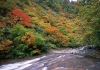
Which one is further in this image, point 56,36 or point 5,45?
point 56,36

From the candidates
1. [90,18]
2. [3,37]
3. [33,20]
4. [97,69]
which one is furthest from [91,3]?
[33,20]

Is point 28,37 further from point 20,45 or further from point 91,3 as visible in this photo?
point 91,3

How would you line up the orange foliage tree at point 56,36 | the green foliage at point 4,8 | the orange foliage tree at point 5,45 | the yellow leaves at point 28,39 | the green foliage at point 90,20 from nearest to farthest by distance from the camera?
the green foliage at point 90,20 < the orange foliage tree at point 5,45 < the yellow leaves at point 28,39 < the green foliage at point 4,8 < the orange foliage tree at point 56,36

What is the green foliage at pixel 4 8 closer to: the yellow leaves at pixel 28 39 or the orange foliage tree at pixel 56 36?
the yellow leaves at pixel 28 39

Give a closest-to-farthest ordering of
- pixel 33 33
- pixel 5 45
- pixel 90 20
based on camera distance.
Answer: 1. pixel 90 20
2. pixel 5 45
3. pixel 33 33

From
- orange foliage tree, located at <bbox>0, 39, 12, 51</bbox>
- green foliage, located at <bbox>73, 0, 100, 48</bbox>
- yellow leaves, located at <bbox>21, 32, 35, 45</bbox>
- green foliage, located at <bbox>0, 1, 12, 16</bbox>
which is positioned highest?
green foliage, located at <bbox>0, 1, 12, 16</bbox>

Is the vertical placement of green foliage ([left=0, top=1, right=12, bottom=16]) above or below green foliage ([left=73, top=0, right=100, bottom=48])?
above

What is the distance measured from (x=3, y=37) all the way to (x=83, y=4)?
34.5ft

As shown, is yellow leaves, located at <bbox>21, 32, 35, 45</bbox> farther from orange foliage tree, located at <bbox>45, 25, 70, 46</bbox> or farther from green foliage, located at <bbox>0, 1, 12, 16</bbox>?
orange foliage tree, located at <bbox>45, 25, 70, 46</bbox>

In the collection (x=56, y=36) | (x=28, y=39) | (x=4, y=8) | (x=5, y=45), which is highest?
(x=4, y=8)

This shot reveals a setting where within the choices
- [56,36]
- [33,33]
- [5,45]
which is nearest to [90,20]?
[33,33]

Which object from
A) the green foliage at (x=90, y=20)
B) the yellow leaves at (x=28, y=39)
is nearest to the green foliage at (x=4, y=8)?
the yellow leaves at (x=28, y=39)

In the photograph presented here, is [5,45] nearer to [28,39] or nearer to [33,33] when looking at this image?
[28,39]

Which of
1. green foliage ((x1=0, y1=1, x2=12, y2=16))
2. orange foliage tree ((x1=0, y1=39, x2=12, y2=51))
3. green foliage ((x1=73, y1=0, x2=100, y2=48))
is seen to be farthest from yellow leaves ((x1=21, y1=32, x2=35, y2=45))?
green foliage ((x1=0, y1=1, x2=12, y2=16))
